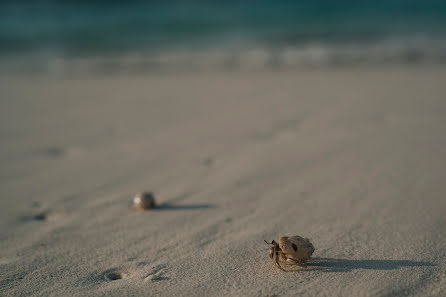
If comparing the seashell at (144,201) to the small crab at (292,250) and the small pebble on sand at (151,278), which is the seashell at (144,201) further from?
the small crab at (292,250)

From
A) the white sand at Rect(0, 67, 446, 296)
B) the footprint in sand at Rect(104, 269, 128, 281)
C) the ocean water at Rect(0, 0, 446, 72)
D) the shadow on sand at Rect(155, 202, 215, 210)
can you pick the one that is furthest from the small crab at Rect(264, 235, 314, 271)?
the ocean water at Rect(0, 0, 446, 72)

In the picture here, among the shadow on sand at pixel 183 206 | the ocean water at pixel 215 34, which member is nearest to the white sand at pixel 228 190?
the shadow on sand at pixel 183 206

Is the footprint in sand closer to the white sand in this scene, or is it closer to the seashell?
the white sand

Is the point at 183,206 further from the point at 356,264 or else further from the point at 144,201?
the point at 356,264

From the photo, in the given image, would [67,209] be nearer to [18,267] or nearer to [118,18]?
[18,267]

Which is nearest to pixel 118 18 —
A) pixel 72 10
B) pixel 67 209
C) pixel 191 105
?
pixel 72 10
